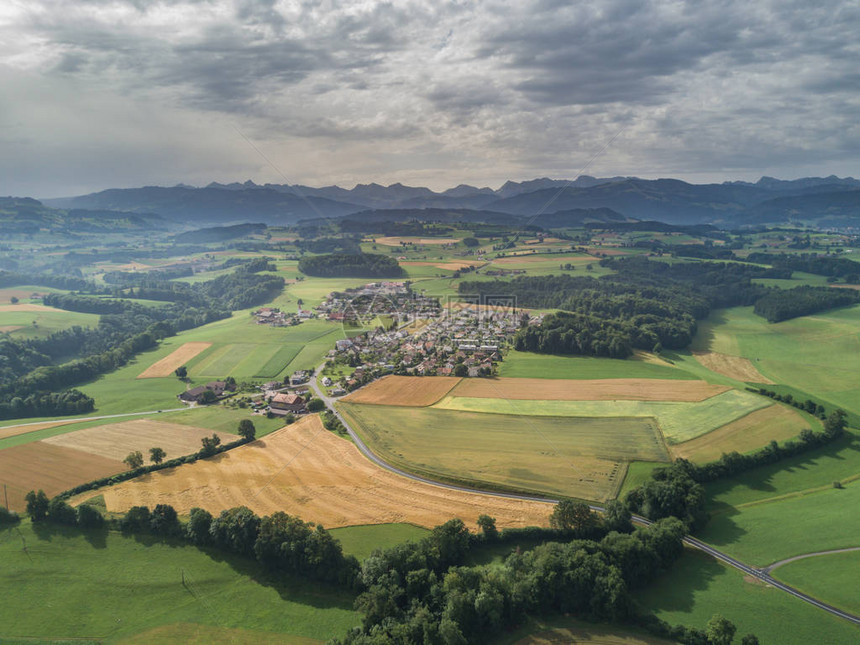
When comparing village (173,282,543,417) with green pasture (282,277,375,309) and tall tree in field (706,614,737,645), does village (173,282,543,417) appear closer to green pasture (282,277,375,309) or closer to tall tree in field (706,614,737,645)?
green pasture (282,277,375,309)

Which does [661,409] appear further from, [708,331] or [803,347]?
[708,331]

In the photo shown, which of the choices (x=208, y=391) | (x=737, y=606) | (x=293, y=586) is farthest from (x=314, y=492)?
(x=208, y=391)

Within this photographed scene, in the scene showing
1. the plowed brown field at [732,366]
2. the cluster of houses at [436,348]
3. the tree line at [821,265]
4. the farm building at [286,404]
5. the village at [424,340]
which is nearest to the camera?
the farm building at [286,404]

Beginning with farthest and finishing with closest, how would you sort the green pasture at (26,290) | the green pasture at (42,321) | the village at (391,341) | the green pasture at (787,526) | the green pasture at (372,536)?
the green pasture at (26,290), the green pasture at (42,321), the village at (391,341), the green pasture at (372,536), the green pasture at (787,526)

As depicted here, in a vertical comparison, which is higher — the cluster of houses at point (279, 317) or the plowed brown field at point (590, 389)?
the cluster of houses at point (279, 317)

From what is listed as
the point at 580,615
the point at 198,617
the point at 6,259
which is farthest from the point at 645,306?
the point at 6,259

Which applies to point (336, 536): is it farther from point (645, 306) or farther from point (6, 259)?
point (6, 259)

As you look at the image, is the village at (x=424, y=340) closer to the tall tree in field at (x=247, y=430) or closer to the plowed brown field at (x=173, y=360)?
the tall tree in field at (x=247, y=430)

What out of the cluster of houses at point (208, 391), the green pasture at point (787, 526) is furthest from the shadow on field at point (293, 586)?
the cluster of houses at point (208, 391)
